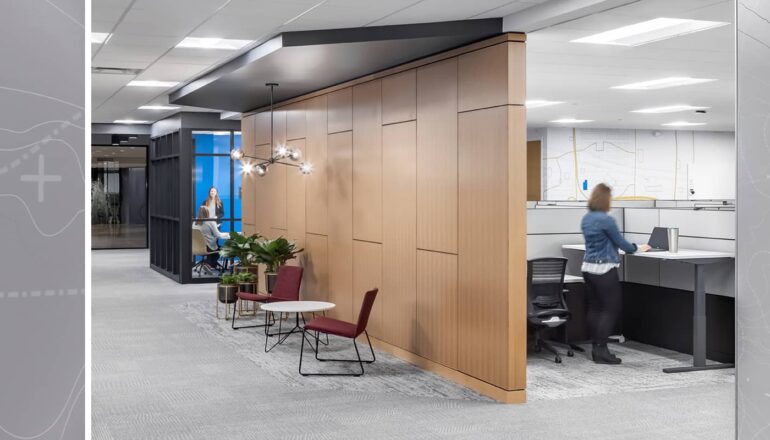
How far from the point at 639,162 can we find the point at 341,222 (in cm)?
972

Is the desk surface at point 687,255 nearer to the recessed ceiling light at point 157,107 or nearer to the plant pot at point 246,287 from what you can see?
the plant pot at point 246,287

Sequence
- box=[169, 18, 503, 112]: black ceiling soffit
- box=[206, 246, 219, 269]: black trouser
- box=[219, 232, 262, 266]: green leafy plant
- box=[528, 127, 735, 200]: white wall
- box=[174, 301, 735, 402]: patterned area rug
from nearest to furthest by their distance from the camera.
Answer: box=[169, 18, 503, 112]: black ceiling soffit
box=[174, 301, 735, 402]: patterned area rug
box=[219, 232, 262, 266]: green leafy plant
box=[206, 246, 219, 269]: black trouser
box=[528, 127, 735, 200]: white wall

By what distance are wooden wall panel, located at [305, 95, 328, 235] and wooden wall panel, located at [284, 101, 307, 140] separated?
0.20 metres

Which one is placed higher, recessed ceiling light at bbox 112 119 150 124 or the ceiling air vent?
recessed ceiling light at bbox 112 119 150 124

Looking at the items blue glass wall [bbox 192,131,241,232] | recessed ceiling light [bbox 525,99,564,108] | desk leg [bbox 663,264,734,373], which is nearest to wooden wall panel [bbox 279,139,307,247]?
recessed ceiling light [bbox 525,99,564,108]

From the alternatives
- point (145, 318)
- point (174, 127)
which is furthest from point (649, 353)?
point (174, 127)

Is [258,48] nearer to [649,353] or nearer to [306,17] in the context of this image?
[306,17]

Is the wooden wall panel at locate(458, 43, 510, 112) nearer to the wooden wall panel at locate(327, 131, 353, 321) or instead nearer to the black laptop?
the wooden wall panel at locate(327, 131, 353, 321)

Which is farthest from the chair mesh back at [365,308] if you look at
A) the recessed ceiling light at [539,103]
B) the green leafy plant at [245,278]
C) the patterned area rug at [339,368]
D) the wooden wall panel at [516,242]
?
the recessed ceiling light at [539,103]

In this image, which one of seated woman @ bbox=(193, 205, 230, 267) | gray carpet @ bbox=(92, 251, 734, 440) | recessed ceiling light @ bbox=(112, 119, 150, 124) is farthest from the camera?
recessed ceiling light @ bbox=(112, 119, 150, 124)

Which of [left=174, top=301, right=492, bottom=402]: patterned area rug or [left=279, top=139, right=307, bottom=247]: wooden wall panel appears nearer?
[left=174, top=301, right=492, bottom=402]: patterned area rug

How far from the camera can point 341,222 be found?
381 inches

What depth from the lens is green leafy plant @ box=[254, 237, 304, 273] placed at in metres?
10.5

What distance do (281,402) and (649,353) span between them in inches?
159
